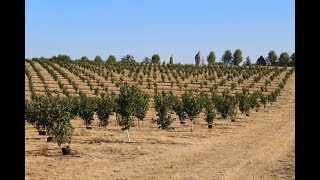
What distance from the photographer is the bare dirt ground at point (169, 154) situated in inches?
1100

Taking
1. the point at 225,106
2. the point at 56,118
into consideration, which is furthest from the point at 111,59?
the point at 56,118

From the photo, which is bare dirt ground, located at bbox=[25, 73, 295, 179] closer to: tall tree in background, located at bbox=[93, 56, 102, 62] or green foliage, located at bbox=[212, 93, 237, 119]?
green foliage, located at bbox=[212, 93, 237, 119]

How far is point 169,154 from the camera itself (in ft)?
117

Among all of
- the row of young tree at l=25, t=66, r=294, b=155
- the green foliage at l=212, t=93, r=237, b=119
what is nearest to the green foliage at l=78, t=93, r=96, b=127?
the row of young tree at l=25, t=66, r=294, b=155

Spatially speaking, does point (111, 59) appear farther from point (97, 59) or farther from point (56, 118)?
point (56, 118)

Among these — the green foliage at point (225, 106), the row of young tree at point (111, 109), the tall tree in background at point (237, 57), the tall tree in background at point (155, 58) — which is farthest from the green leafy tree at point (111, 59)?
the green foliage at point (225, 106)

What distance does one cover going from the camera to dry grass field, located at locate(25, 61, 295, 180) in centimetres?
2795

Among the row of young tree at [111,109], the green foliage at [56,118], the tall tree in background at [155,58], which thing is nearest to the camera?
the green foliage at [56,118]

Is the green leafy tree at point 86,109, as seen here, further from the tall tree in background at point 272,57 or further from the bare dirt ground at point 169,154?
the tall tree in background at point 272,57

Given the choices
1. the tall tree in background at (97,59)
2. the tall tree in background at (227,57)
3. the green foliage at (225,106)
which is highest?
the tall tree in background at (227,57)
